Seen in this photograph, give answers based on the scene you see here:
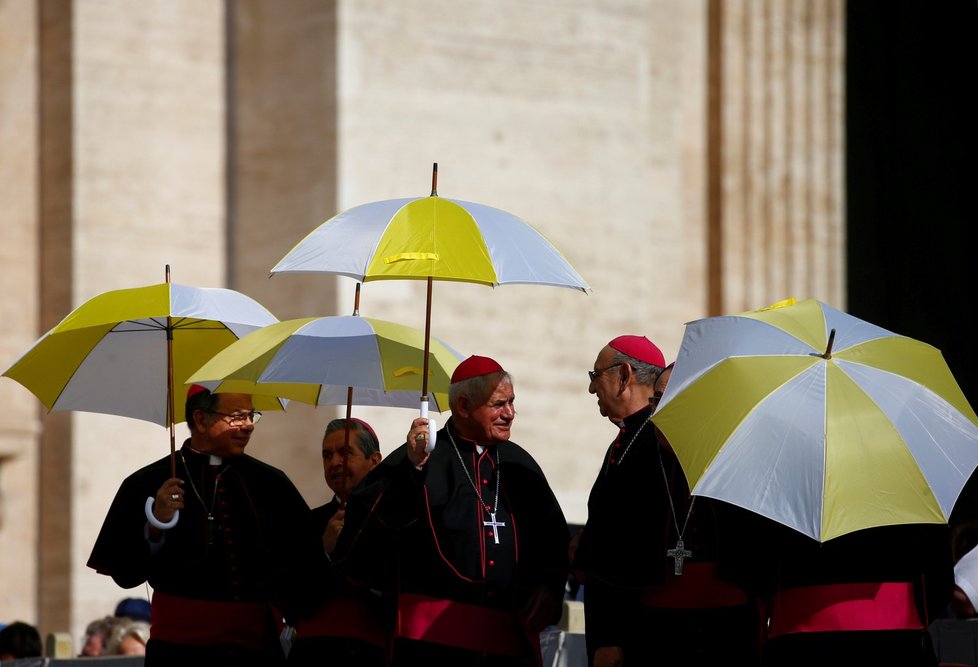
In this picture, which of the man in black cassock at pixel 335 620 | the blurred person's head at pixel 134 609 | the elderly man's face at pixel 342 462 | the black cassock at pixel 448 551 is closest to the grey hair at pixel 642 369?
the black cassock at pixel 448 551

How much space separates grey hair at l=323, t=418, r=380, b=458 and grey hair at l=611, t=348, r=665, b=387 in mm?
1282

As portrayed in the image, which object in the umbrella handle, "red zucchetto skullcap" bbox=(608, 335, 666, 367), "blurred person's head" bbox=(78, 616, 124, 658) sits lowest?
"blurred person's head" bbox=(78, 616, 124, 658)

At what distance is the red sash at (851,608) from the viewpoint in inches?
200

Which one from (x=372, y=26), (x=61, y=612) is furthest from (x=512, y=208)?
(x=61, y=612)

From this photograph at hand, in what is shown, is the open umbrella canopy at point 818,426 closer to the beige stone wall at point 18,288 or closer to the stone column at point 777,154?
the beige stone wall at point 18,288

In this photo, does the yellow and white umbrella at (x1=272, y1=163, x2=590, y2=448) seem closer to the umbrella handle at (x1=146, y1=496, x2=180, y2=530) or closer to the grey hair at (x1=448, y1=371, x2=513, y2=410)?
the grey hair at (x1=448, y1=371, x2=513, y2=410)

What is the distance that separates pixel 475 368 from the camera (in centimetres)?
555

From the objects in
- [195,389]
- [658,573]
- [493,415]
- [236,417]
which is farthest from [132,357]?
[658,573]

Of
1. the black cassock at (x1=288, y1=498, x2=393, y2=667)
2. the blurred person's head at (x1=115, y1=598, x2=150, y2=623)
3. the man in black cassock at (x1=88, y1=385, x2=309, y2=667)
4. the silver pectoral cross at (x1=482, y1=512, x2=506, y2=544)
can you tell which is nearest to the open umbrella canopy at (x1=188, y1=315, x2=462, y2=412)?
the man in black cassock at (x1=88, y1=385, x2=309, y2=667)

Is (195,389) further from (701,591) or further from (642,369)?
(701,591)

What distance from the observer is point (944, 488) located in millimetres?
4699

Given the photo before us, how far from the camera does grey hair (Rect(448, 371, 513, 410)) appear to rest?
5543 mm

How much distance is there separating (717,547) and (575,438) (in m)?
6.29

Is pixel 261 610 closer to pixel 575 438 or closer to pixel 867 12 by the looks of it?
pixel 575 438
